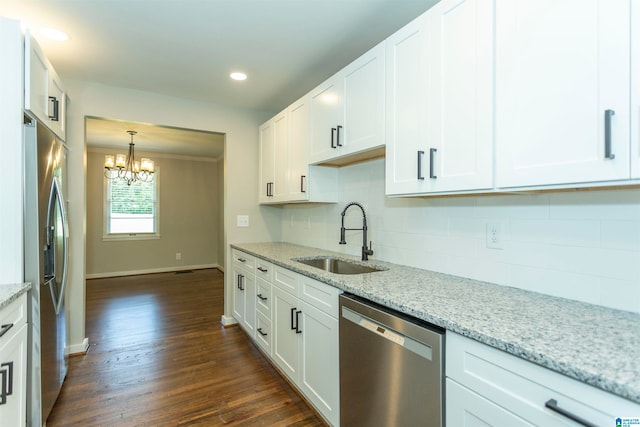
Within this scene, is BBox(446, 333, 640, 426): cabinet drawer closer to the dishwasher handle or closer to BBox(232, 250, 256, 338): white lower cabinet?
the dishwasher handle

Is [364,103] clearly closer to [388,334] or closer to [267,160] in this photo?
[388,334]

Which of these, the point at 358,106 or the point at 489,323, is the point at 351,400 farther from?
the point at 358,106

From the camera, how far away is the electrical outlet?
1558mm

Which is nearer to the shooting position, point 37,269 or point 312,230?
point 37,269

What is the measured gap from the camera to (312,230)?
318cm

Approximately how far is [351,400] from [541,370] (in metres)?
0.99

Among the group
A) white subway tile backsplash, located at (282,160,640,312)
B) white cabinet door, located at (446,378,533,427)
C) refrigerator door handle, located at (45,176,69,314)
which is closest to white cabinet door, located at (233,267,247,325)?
refrigerator door handle, located at (45,176,69,314)

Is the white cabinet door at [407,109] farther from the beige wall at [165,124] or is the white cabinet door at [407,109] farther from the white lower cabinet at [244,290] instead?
the beige wall at [165,124]

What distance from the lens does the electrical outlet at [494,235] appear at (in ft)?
5.11

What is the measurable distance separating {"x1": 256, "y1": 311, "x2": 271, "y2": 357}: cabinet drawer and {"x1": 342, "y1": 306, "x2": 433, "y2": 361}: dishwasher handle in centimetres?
117

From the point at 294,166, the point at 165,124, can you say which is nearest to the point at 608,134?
the point at 294,166

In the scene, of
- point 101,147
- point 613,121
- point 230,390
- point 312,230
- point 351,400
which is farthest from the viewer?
point 101,147

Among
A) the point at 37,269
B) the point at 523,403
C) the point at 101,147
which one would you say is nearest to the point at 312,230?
the point at 37,269

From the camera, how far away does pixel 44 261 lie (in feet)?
5.63
